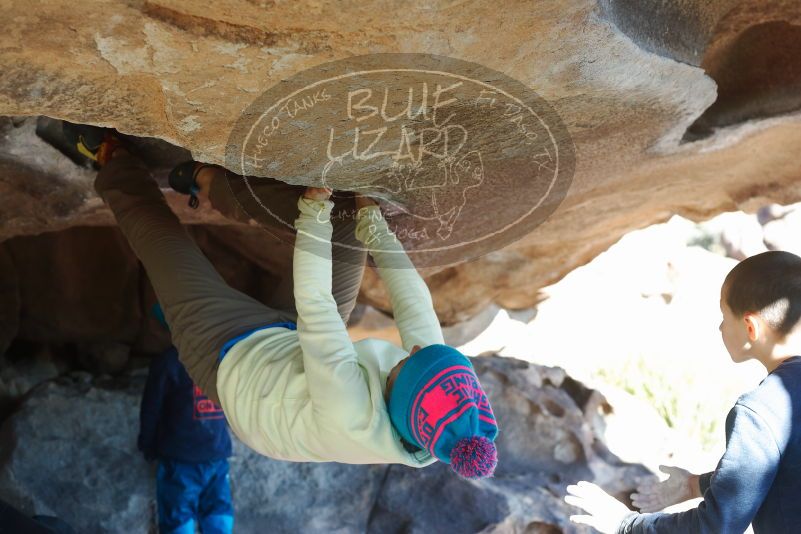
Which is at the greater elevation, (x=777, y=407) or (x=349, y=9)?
(x=349, y=9)

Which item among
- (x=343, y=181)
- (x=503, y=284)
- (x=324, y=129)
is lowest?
(x=503, y=284)

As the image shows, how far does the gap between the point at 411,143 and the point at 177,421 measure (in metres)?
1.56

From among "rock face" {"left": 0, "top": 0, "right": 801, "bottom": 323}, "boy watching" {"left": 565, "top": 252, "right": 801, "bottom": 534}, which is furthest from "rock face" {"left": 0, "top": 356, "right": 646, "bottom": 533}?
"boy watching" {"left": 565, "top": 252, "right": 801, "bottom": 534}

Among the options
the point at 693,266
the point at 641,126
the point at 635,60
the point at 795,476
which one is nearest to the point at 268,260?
the point at 641,126

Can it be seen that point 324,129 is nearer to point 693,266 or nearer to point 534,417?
point 534,417

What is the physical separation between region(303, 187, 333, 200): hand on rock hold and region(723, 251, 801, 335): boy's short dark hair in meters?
0.89

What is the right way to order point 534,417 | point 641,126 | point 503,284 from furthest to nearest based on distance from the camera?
point 503,284
point 534,417
point 641,126

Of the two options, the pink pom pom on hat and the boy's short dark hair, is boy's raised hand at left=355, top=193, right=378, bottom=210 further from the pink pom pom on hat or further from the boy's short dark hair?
the boy's short dark hair

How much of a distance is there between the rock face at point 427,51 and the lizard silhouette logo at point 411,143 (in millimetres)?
32

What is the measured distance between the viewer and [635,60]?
1.47m

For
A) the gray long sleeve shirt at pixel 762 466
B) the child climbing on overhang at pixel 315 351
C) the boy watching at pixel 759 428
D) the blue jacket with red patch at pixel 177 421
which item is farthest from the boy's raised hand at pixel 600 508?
the blue jacket with red patch at pixel 177 421

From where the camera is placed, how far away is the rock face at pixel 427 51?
1.18 meters

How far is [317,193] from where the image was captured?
5.54ft

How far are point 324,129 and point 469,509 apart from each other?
6.12 feet
